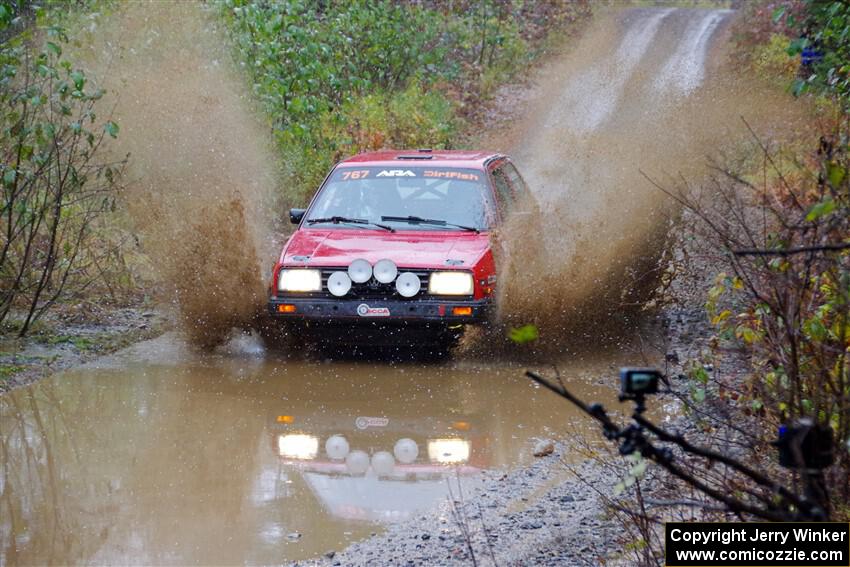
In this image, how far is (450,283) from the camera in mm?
9133

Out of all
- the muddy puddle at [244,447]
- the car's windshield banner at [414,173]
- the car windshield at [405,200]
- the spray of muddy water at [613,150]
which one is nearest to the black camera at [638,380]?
the muddy puddle at [244,447]

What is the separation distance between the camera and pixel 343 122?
661 inches

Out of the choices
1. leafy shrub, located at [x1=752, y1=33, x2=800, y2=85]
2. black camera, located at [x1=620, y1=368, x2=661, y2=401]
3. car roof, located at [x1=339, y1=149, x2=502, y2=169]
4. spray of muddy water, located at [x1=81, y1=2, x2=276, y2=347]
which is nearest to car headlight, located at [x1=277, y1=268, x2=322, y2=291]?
car roof, located at [x1=339, y1=149, x2=502, y2=169]

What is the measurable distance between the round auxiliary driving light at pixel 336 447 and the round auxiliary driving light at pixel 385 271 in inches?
69.8

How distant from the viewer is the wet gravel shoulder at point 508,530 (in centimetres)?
538

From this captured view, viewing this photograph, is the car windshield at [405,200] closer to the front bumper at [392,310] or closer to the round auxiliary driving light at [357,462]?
the front bumper at [392,310]

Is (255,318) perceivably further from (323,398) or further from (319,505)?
(319,505)

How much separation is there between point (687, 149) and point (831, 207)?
14747 mm

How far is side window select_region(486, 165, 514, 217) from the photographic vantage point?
34.0 ft

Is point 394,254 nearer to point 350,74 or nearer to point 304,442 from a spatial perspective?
point 304,442

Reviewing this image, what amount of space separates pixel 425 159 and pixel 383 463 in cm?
425

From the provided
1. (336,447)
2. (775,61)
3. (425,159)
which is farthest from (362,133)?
(775,61)

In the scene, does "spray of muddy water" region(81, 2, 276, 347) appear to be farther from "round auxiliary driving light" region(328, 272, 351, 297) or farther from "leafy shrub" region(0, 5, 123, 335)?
"round auxiliary driving light" region(328, 272, 351, 297)

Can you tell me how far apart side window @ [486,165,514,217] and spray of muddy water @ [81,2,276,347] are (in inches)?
151
